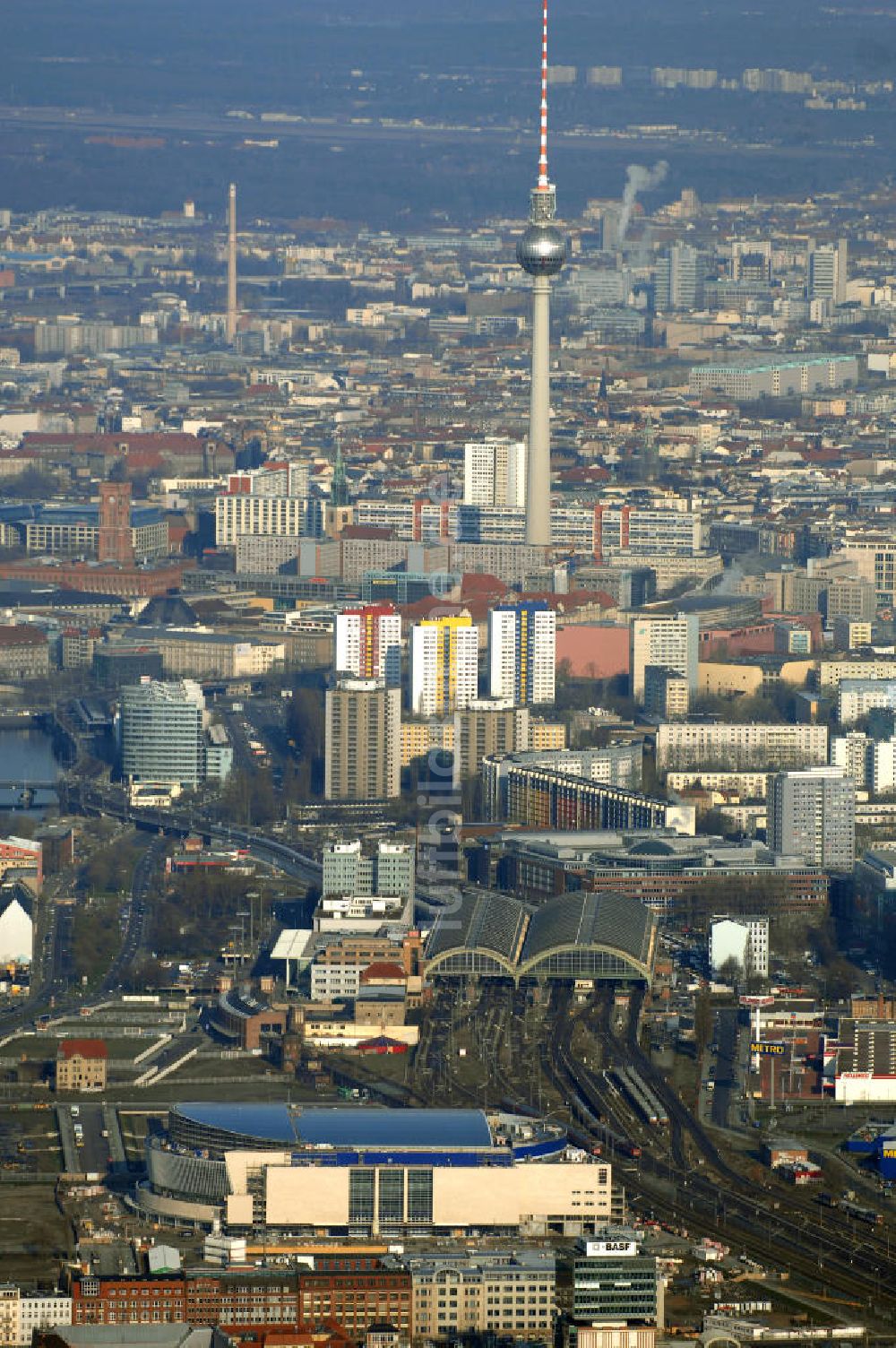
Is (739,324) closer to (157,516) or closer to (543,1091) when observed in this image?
(157,516)

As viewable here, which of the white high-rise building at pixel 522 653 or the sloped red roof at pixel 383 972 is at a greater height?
the white high-rise building at pixel 522 653

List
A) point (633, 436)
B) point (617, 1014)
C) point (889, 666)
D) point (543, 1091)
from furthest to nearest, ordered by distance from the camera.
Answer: point (633, 436)
point (889, 666)
point (617, 1014)
point (543, 1091)

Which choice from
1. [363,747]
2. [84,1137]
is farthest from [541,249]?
[84,1137]

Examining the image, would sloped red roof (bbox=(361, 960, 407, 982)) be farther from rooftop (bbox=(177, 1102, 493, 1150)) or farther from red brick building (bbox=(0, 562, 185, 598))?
red brick building (bbox=(0, 562, 185, 598))

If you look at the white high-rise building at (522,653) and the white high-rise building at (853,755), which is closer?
the white high-rise building at (853,755)

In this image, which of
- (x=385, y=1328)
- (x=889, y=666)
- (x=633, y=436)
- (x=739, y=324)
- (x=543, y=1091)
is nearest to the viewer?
(x=385, y=1328)

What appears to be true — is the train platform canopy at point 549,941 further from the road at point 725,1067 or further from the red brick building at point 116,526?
the red brick building at point 116,526

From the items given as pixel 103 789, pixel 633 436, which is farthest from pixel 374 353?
pixel 103 789

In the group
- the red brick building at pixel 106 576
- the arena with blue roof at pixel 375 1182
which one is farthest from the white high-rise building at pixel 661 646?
the arena with blue roof at pixel 375 1182
